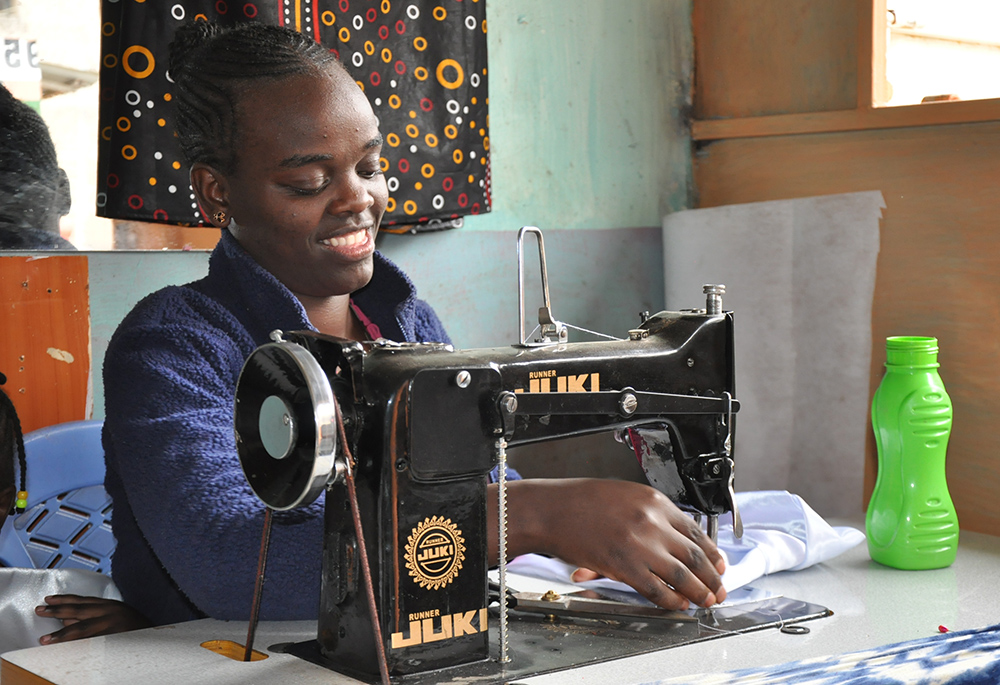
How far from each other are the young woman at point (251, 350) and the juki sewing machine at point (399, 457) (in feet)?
0.28

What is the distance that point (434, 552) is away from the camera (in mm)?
1011

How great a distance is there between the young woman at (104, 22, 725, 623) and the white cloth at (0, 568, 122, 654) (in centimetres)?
10

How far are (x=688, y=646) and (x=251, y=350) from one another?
2.02ft

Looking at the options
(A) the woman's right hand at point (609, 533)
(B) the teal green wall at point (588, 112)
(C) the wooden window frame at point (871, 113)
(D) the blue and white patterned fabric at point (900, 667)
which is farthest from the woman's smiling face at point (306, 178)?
(C) the wooden window frame at point (871, 113)

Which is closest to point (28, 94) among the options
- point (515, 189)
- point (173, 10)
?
point (173, 10)

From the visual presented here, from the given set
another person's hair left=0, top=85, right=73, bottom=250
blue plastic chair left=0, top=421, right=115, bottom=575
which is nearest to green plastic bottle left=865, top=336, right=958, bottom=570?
blue plastic chair left=0, top=421, right=115, bottom=575

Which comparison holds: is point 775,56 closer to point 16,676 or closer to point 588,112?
point 588,112

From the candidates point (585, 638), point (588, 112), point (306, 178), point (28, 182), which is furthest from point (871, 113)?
point (28, 182)

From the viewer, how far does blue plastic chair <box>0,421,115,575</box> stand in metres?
1.58

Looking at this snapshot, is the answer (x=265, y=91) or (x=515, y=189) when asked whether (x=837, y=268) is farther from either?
(x=265, y=91)

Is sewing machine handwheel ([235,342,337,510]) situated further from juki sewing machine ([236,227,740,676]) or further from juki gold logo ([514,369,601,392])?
juki gold logo ([514,369,601,392])

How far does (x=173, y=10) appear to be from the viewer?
5.33ft

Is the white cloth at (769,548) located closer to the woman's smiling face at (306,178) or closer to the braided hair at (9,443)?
the woman's smiling face at (306,178)

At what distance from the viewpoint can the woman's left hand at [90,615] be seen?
1277 mm
